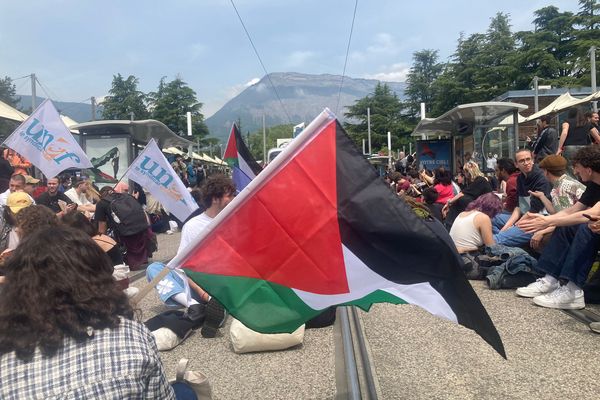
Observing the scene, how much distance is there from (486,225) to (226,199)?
12.1 ft

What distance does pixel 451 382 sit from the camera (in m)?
3.81

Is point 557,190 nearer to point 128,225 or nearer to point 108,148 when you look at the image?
point 128,225

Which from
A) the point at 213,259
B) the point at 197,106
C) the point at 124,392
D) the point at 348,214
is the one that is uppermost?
the point at 197,106

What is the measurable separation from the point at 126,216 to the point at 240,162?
2151 millimetres

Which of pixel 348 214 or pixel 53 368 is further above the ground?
pixel 348 214

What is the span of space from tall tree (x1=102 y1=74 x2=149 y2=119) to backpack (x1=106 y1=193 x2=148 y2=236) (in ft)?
A: 144

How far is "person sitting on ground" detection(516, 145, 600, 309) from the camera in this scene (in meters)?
5.05

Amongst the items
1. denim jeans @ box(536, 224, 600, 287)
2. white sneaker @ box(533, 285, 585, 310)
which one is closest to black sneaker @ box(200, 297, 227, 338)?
white sneaker @ box(533, 285, 585, 310)

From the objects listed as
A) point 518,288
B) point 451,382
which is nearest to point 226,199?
point 451,382

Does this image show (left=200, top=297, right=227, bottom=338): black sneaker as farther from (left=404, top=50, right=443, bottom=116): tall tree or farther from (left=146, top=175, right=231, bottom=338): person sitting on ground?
(left=404, top=50, right=443, bottom=116): tall tree

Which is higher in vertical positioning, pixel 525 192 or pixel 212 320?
pixel 525 192

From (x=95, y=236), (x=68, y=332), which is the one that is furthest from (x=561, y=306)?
(x=95, y=236)

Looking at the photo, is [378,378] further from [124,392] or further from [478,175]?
[478,175]

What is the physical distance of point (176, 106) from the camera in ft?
168
